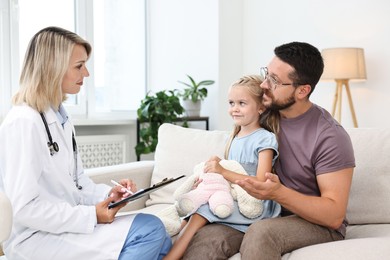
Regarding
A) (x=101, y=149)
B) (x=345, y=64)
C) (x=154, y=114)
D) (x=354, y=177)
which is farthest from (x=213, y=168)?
(x=101, y=149)

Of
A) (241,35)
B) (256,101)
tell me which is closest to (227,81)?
(241,35)

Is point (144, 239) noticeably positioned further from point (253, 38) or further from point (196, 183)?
point (253, 38)

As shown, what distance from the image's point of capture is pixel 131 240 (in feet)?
5.50

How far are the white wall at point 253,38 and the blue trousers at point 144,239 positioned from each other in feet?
9.49

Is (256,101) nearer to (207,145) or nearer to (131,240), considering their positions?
(207,145)

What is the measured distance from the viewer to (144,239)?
1.69 metres

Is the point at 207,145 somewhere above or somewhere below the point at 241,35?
below

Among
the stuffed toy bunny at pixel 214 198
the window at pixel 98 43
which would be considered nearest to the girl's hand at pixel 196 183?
the stuffed toy bunny at pixel 214 198

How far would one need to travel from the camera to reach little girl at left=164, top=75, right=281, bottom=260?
6.05 feet

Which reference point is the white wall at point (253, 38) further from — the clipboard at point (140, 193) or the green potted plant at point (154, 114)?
the clipboard at point (140, 193)

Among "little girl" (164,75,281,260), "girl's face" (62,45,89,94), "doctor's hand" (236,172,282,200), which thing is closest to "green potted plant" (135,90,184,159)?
"little girl" (164,75,281,260)

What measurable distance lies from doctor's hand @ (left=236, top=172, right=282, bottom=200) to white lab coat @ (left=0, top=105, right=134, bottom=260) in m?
0.41

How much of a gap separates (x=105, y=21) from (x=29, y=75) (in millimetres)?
3037

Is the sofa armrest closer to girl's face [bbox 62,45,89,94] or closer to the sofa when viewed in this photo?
the sofa
